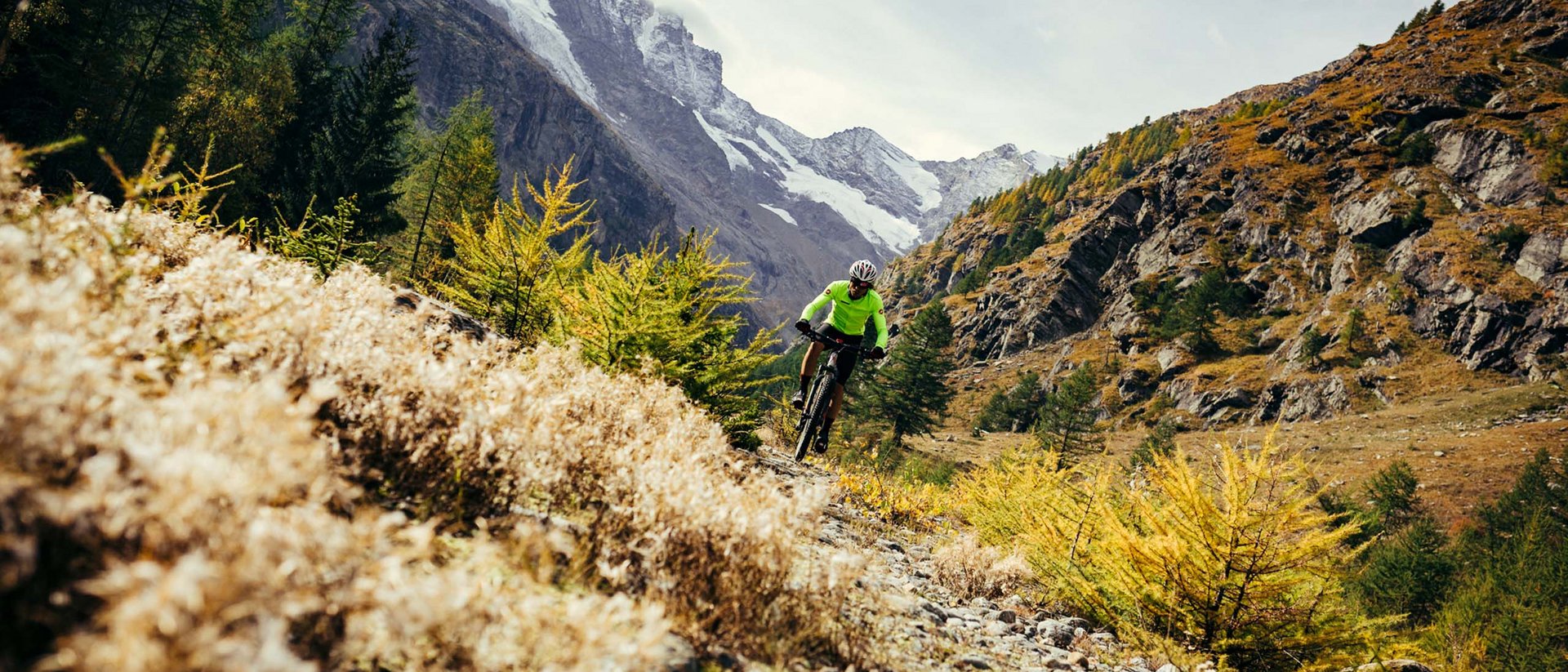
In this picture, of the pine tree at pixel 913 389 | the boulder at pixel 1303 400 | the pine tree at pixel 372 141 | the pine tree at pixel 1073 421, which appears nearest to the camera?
the pine tree at pixel 372 141

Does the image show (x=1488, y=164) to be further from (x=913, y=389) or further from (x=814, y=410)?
(x=814, y=410)

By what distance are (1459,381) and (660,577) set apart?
7919 cm

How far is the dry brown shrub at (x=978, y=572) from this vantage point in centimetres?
692

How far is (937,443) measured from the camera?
2349 inches

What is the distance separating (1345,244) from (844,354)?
94760 millimetres

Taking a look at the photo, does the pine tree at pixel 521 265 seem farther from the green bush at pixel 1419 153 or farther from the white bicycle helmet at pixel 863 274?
the green bush at pixel 1419 153

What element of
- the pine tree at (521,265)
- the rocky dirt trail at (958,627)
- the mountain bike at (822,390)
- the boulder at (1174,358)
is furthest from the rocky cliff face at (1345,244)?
the pine tree at (521,265)

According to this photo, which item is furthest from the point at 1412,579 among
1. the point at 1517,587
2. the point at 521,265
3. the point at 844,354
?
the point at 521,265

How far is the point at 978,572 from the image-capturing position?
23.3 feet

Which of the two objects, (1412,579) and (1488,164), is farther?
(1488,164)

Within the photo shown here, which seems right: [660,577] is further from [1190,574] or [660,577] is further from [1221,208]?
[1221,208]

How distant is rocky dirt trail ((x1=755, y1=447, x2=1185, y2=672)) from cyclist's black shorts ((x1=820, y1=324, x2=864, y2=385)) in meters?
2.78

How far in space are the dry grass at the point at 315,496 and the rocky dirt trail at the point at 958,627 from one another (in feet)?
2.29

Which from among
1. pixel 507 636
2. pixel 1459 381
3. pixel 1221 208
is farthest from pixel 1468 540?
pixel 1221 208
